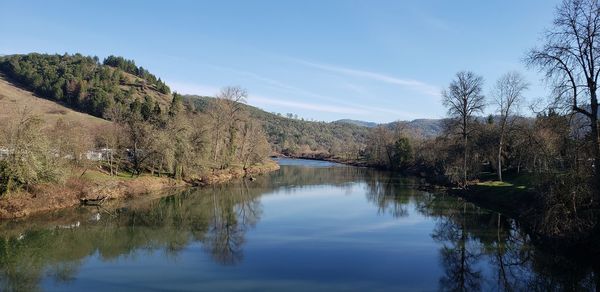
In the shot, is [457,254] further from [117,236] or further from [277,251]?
[117,236]

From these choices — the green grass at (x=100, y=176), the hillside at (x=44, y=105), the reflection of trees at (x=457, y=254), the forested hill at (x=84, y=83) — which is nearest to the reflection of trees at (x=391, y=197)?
the reflection of trees at (x=457, y=254)

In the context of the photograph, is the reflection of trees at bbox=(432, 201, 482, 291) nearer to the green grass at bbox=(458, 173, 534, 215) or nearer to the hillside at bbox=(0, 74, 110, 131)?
the green grass at bbox=(458, 173, 534, 215)

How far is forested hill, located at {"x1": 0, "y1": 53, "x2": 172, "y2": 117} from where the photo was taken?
113 meters

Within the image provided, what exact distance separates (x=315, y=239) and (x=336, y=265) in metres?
5.57

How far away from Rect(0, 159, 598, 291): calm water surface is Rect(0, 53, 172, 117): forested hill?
194ft

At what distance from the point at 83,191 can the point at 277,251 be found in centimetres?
2513

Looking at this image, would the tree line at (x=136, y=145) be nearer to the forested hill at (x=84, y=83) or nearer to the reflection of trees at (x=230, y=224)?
the reflection of trees at (x=230, y=224)

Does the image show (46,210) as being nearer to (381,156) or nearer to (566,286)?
(566,286)

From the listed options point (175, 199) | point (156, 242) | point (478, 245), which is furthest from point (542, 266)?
point (175, 199)

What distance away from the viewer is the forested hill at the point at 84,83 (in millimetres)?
112688

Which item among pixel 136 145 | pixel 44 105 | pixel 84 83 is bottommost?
pixel 136 145

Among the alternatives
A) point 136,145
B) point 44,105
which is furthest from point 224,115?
point 44,105

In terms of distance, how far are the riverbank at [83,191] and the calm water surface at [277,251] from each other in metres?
1.70

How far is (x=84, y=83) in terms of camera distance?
395 ft
